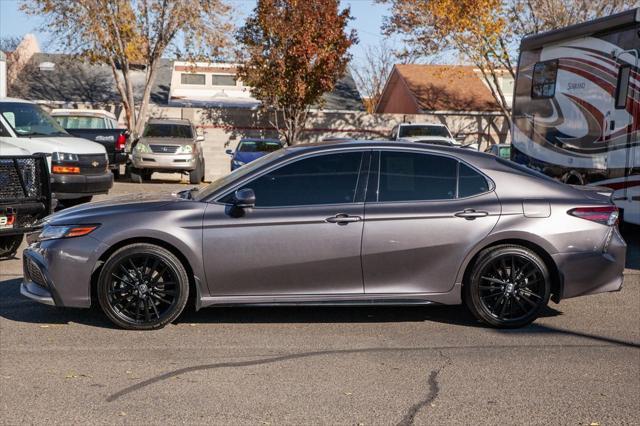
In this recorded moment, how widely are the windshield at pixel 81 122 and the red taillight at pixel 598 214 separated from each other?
19841 millimetres

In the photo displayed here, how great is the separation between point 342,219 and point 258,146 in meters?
18.0

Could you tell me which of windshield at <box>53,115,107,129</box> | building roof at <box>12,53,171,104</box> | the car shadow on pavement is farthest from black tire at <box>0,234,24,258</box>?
building roof at <box>12,53,171,104</box>

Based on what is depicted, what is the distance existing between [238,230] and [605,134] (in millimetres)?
7230

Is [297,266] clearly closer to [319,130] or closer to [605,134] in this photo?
[605,134]

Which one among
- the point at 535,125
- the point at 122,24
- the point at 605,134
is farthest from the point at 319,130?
the point at 605,134

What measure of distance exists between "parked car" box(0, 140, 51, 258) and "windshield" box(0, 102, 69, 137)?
13.1 feet

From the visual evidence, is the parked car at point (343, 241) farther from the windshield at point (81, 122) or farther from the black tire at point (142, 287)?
the windshield at point (81, 122)

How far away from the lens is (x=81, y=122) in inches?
988

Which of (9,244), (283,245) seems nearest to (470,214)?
(283,245)

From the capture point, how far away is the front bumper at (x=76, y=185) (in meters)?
13.8

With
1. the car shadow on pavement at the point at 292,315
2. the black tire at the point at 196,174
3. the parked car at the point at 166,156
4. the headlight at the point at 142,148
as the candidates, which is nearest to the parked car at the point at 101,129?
the parked car at the point at 166,156

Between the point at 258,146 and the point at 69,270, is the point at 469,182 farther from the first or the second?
the point at 258,146

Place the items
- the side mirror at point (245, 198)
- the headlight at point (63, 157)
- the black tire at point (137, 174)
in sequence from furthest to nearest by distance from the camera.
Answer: the black tire at point (137, 174)
the headlight at point (63, 157)
the side mirror at point (245, 198)

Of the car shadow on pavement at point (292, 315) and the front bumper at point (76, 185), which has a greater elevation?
the front bumper at point (76, 185)
